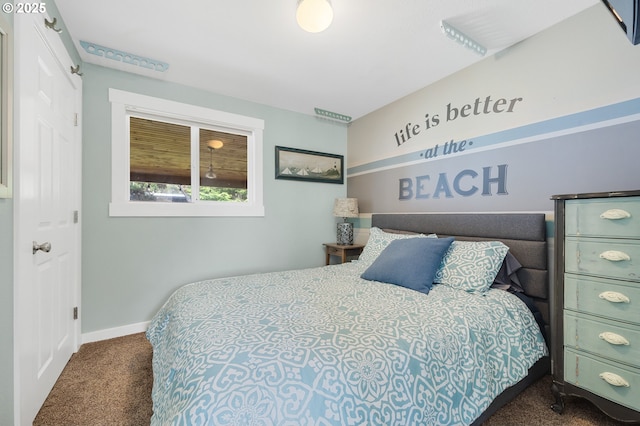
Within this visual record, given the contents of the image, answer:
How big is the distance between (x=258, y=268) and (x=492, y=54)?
3.01 m

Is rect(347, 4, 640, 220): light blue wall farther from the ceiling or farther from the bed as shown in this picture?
the bed

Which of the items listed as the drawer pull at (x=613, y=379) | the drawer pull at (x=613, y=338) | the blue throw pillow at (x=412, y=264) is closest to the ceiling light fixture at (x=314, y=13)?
the blue throw pillow at (x=412, y=264)

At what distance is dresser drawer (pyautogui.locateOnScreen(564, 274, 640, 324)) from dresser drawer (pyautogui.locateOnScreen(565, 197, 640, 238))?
24 centimetres

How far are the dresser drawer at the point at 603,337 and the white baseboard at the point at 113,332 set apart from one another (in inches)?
127

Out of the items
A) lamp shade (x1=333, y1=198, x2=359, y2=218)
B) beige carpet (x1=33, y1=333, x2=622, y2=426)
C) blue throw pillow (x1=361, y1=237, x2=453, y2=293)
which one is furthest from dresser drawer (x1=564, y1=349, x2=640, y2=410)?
lamp shade (x1=333, y1=198, x2=359, y2=218)

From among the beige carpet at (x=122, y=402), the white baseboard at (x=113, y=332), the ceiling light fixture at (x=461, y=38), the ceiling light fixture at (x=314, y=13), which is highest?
the ceiling light fixture at (x=461, y=38)

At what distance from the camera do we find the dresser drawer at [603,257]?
1.23 metres

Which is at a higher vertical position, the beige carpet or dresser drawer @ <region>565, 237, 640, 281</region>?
dresser drawer @ <region>565, 237, 640, 281</region>

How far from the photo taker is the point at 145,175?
101 inches

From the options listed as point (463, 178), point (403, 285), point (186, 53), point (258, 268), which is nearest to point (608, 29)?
point (463, 178)

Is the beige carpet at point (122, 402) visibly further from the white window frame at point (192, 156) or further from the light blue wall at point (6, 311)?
the white window frame at point (192, 156)

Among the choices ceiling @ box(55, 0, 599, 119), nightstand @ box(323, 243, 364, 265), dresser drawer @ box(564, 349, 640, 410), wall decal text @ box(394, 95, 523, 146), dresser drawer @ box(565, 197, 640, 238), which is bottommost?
dresser drawer @ box(564, 349, 640, 410)

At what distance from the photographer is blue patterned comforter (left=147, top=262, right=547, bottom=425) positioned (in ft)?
2.62

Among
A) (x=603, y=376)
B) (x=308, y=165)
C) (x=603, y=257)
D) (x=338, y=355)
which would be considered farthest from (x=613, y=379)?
(x=308, y=165)
